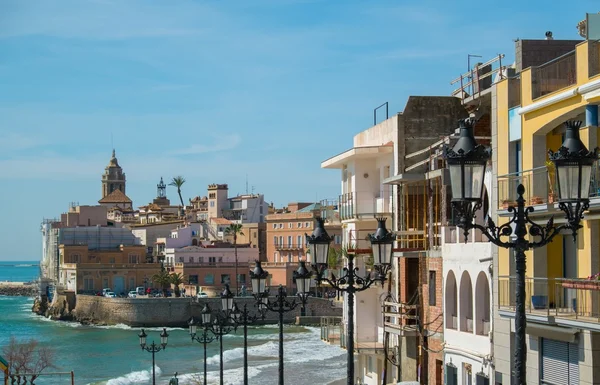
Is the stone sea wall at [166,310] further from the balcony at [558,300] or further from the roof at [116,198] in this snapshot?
the roof at [116,198]

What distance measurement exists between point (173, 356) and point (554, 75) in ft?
192

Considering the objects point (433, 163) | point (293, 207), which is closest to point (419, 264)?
point (433, 163)

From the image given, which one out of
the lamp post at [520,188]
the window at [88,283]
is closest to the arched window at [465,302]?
the lamp post at [520,188]

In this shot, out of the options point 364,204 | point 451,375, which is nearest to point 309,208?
point 364,204

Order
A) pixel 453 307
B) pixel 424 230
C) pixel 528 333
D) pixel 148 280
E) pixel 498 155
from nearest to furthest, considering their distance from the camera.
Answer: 1. pixel 528 333
2. pixel 498 155
3. pixel 453 307
4. pixel 424 230
5. pixel 148 280

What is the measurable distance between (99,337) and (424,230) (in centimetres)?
6832

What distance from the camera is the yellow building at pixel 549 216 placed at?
16.7m

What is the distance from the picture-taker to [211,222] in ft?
418

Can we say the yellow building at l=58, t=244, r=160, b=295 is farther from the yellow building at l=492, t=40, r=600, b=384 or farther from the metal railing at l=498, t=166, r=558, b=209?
the metal railing at l=498, t=166, r=558, b=209

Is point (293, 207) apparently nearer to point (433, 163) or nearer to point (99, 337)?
point (99, 337)

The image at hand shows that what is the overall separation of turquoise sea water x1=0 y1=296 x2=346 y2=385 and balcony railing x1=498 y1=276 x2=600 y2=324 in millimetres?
34045

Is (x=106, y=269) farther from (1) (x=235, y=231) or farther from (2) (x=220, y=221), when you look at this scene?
(2) (x=220, y=221)

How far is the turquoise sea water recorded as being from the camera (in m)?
60.5

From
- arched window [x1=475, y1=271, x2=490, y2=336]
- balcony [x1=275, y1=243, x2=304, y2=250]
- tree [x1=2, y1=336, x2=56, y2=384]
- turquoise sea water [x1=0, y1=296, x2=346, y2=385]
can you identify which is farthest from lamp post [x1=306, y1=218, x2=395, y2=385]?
balcony [x1=275, y1=243, x2=304, y2=250]
